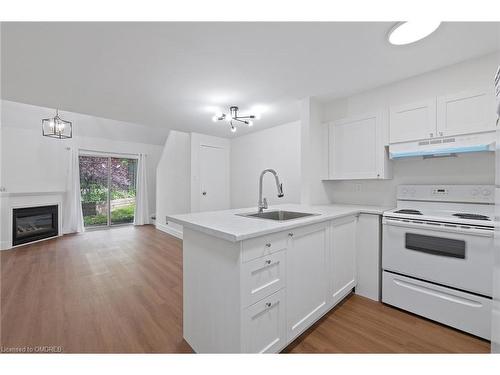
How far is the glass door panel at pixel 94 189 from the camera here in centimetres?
546

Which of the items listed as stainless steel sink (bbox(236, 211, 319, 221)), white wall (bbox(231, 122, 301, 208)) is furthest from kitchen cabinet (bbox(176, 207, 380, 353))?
white wall (bbox(231, 122, 301, 208))

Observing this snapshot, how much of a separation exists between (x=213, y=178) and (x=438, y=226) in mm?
3706

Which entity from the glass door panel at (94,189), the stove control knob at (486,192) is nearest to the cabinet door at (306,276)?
the stove control knob at (486,192)

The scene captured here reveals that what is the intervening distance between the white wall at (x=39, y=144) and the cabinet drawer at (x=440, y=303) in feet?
20.4

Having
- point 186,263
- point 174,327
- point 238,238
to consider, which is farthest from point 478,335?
point 174,327

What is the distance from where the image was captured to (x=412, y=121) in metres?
1.99

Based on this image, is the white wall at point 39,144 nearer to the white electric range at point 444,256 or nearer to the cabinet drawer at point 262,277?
the cabinet drawer at point 262,277

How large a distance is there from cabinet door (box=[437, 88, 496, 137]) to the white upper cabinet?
447mm

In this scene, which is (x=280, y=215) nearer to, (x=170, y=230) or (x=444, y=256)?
(x=444, y=256)

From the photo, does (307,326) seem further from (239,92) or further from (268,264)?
(239,92)

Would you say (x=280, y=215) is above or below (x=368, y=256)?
above

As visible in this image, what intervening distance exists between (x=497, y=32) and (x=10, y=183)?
7159mm

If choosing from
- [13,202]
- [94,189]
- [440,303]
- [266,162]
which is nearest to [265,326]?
[440,303]
